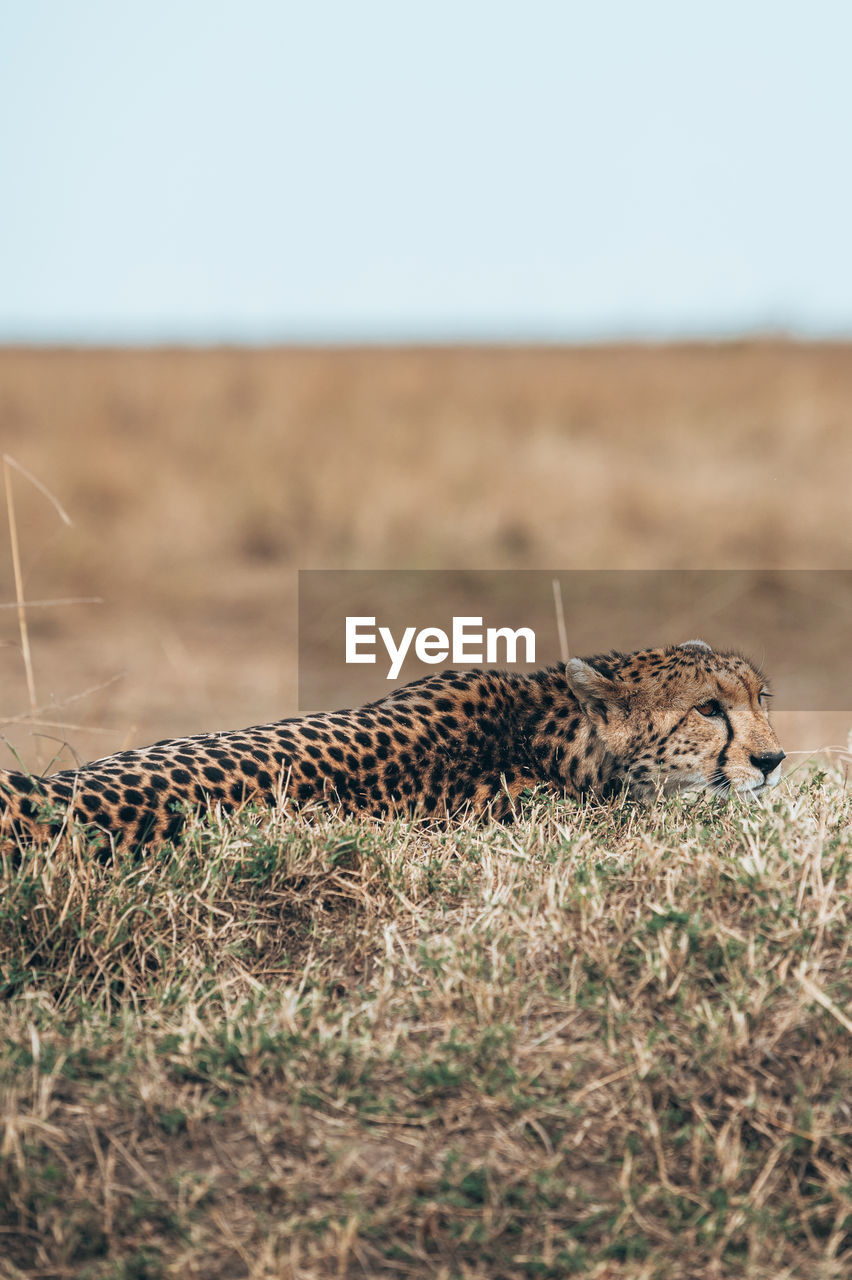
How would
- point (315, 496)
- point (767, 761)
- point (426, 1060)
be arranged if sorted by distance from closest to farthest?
point (426, 1060), point (767, 761), point (315, 496)

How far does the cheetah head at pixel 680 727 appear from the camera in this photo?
3570 millimetres

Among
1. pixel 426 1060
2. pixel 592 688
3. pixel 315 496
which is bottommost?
pixel 426 1060

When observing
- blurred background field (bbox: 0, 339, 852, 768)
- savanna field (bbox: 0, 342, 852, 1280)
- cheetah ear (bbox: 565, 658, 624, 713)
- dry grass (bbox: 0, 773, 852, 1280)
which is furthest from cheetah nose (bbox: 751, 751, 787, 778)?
blurred background field (bbox: 0, 339, 852, 768)

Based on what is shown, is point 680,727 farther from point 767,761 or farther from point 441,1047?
point 441,1047

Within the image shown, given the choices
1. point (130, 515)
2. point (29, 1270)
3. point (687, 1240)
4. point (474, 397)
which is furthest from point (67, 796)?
point (474, 397)

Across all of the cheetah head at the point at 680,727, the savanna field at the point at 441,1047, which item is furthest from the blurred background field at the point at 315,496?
the savanna field at the point at 441,1047

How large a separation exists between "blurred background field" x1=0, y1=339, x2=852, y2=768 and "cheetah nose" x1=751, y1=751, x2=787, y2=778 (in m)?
2.57

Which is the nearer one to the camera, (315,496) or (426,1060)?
(426,1060)

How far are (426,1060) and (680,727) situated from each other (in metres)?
1.57

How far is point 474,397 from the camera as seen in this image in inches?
619

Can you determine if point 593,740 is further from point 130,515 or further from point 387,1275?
point 130,515

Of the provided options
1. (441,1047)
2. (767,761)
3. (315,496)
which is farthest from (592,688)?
(315,496)

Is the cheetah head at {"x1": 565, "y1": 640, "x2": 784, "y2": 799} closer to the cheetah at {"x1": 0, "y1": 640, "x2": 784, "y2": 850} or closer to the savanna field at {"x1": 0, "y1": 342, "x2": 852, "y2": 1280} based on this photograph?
the cheetah at {"x1": 0, "y1": 640, "x2": 784, "y2": 850}

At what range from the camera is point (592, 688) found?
3625 mm
